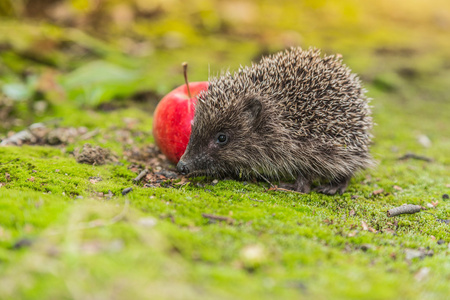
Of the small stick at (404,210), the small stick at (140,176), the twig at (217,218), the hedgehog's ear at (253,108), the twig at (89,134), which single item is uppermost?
the hedgehog's ear at (253,108)

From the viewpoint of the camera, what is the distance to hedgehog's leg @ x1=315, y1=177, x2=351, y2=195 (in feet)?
19.5

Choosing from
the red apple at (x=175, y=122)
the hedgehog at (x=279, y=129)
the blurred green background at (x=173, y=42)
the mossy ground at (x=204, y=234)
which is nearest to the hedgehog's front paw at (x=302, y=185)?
the hedgehog at (x=279, y=129)

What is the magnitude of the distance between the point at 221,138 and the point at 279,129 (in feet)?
2.95

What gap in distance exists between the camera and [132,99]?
998 cm

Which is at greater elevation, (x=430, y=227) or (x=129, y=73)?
(x=129, y=73)

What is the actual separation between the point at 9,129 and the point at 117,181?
3.53 meters

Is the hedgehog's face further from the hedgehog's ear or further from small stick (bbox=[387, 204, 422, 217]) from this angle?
small stick (bbox=[387, 204, 422, 217])

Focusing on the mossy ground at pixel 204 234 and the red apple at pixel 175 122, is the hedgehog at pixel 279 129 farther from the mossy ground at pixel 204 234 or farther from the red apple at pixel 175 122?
the mossy ground at pixel 204 234

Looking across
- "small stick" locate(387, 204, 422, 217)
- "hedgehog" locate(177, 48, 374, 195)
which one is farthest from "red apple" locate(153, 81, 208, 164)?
"small stick" locate(387, 204, 422, 217)

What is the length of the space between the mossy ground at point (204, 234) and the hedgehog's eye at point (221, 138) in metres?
0.69

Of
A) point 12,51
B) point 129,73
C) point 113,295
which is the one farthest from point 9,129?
point 113,295

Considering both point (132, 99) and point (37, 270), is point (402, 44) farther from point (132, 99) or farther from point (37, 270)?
point (37, 270)

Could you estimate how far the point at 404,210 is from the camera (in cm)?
529

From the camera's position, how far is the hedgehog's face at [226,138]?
5.78m
